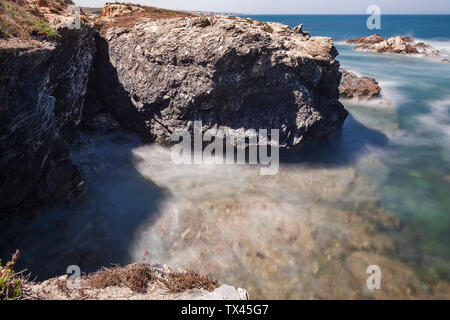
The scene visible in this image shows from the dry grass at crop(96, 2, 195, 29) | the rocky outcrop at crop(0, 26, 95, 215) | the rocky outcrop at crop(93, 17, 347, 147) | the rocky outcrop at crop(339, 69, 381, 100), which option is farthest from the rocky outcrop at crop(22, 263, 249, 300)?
the rocky outcrop at crop(339, 69, 381, 100)

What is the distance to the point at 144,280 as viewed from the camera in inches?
263

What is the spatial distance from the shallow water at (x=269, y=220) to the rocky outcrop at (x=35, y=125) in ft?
3.92

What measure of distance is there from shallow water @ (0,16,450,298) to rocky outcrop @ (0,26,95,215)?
1.20 m

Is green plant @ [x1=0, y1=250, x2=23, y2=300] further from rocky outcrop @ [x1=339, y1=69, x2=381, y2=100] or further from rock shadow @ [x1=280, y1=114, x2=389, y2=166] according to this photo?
rocky outcrop @ [x1=339, y1=69, x2=381, y2=100]

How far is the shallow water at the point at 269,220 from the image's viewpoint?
9.41 meters

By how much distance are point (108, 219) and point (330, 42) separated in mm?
16890

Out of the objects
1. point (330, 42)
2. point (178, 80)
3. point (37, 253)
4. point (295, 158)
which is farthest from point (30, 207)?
point (330, 42)

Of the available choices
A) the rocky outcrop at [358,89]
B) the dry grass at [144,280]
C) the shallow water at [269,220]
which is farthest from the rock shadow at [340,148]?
the dry grass at [144,280]

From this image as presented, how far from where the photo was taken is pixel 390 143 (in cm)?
1881

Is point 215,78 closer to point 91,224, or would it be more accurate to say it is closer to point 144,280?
point 91,224

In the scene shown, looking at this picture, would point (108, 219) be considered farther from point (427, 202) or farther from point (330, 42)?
point (330, 42)

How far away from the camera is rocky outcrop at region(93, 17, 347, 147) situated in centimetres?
1441

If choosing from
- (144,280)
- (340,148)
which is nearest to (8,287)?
(144,280)

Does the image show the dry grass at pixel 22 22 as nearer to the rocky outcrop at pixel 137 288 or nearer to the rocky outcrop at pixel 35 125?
the rocky outcrop at pixel 35 125
